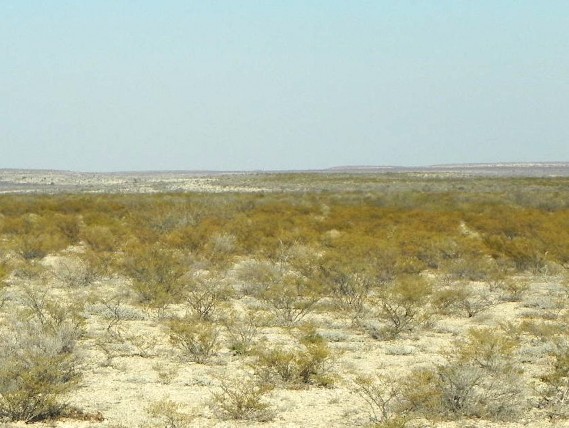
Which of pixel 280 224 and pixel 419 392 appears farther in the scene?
pixel 280 224

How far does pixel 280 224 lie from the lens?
25109 millimetres

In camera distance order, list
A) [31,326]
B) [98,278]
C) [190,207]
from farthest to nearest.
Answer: [190,207] < [98,278] < [31,326]

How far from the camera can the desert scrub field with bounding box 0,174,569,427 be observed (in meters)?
7.29

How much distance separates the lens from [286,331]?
11.1m

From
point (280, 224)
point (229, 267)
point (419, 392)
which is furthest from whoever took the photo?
point (280, 224)

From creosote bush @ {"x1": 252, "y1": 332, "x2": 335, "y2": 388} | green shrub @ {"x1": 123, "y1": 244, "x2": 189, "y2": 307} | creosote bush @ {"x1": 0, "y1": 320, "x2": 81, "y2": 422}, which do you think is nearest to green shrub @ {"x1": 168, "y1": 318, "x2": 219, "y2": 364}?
creosote bush @ {"x1": 252, "y1": 332, "x2": 335, "y2": 388}

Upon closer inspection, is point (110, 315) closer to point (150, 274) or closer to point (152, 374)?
point (150, 274)

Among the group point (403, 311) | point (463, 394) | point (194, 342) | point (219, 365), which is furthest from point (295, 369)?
point (403, 311)

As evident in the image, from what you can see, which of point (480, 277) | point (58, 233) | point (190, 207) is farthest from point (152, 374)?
point (190, 207)

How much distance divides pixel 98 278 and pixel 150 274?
264 cm

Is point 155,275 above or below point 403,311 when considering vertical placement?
above

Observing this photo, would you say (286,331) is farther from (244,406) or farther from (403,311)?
(244,406)

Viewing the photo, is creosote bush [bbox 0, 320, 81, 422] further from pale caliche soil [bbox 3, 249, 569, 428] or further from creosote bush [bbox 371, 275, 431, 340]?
creosote bush [bbox 371, 275, 431, 340]

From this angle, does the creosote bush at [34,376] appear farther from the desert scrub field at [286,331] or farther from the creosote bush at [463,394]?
the creosote bush at [463,394]
